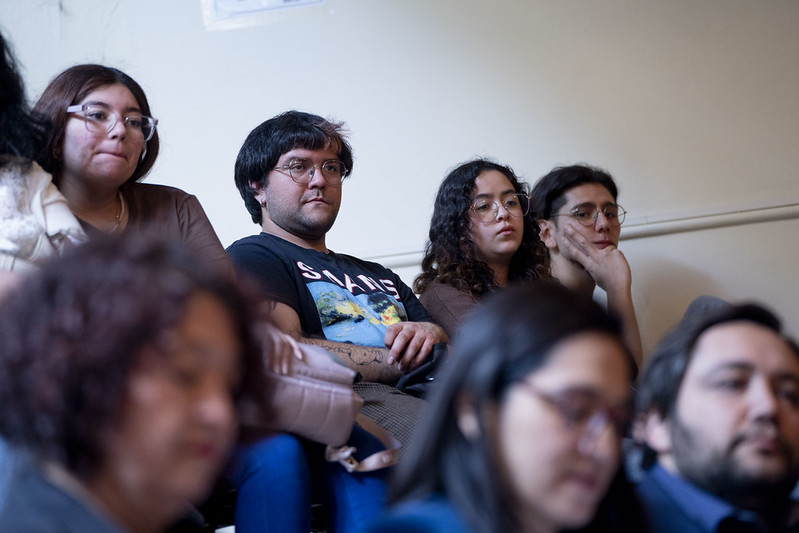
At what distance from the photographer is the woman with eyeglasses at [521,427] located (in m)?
0.80

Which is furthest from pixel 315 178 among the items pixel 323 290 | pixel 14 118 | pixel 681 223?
pixel 681 223

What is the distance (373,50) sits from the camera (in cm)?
273

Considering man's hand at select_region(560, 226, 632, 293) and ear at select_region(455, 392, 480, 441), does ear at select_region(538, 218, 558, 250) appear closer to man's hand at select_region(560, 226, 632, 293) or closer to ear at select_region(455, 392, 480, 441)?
man's hand at select_region(560, 226, 632, 293)

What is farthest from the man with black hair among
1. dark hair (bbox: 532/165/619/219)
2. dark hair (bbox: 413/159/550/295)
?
dark hair (bbox: 413/159/550/295)

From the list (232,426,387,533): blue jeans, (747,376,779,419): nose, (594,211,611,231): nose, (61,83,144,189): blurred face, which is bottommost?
(232,426,387,533): blue jeans

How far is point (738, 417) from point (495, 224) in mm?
1367

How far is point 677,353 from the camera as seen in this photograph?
3.59 ft

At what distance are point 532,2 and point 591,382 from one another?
2165 mm

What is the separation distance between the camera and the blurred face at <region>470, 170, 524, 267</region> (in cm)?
231

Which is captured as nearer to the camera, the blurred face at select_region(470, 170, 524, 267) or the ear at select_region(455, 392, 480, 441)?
the ear at select_region(455, 392, 480, 441)

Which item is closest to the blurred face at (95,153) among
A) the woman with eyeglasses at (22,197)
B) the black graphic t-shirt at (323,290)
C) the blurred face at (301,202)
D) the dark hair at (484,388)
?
the woman with eyeglasses at (22,197)

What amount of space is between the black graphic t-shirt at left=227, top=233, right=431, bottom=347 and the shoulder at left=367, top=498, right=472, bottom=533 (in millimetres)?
974

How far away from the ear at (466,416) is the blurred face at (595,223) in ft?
5.71

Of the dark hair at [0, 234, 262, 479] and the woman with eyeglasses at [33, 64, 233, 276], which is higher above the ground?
the woman with eyeglasses at [33, 64, 233, 276]
